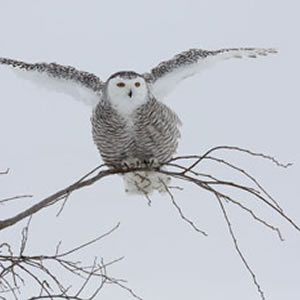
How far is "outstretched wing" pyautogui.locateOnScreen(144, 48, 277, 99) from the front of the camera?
5512 millimetres

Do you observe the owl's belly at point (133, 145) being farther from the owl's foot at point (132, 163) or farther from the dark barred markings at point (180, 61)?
the dark barred markings at point (180, 61)

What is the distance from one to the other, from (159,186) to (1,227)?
2984mm

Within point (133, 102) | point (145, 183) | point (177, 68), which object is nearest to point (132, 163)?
point (145, 183)

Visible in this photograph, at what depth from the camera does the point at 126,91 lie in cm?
504

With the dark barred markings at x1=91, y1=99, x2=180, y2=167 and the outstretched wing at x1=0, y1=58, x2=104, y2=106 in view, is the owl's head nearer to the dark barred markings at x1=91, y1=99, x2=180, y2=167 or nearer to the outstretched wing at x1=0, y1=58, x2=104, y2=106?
the dark barred markings at x1=91, y1=99, x2=180, y2=167

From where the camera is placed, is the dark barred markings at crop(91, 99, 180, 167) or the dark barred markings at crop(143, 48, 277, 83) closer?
the dark barred markings at crop(91, 99, 180, 167)

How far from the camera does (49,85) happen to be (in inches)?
222

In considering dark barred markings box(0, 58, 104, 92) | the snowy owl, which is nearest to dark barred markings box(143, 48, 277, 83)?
the snowy owl

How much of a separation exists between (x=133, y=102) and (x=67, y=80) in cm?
76

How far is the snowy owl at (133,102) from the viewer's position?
16.8ft

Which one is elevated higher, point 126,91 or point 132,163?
point 126,91

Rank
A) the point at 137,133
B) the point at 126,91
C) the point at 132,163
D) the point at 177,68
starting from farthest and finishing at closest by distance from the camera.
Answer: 1. the point at 177,68
2. the point at 132,163
3. the point at 137,133
4. the point at 126,91

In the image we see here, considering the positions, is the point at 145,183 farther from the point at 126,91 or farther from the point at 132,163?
the point at 126,91

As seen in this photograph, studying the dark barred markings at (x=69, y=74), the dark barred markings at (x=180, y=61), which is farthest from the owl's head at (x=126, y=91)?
the dark barred markings at (x=69, y=74)
